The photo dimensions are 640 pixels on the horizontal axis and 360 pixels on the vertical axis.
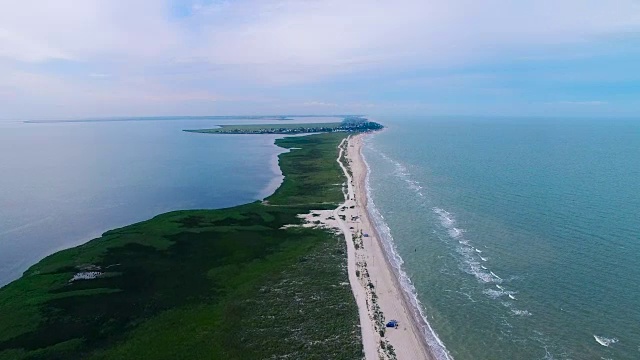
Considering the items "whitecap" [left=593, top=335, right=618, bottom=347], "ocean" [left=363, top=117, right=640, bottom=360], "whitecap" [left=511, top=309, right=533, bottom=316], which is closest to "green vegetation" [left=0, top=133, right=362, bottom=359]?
"ocean" [left=363, top=117, right=640, bottom=360]

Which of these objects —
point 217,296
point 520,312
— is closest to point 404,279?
point 520,312

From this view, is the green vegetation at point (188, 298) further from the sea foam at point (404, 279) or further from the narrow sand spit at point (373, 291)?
the sea foam at point (404, 279)

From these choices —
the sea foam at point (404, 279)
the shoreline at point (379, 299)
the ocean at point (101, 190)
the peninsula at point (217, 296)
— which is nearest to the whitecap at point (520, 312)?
the sea foam at point (404, 279)

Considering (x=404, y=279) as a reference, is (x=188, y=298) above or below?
below

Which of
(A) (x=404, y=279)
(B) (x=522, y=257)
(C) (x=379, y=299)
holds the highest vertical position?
(B) (x=522, y=257)

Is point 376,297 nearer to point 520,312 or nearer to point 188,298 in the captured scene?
point 520,312

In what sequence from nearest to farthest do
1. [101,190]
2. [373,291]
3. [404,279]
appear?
[373,291] < [404,279] < [101,190]

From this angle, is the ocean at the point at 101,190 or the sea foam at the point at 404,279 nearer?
the sea foam at the point at 404,279
